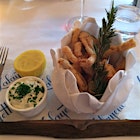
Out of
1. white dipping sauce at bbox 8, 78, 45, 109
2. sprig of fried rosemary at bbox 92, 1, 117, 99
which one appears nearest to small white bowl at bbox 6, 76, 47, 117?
white dipping sauce at bbox 8, 78, 45, 109

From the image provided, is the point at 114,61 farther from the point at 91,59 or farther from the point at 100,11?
the point at 100,11

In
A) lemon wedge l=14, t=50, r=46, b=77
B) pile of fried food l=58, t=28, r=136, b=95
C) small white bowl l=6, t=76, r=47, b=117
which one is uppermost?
pile of fried food l=58, t=28, r=136, b=95

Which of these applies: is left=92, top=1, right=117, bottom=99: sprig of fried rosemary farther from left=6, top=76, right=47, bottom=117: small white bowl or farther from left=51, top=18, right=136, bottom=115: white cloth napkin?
left=6, top=76, right=47, bottom=117: small white bowl

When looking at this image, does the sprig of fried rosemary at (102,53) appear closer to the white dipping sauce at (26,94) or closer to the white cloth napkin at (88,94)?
the white cloth napkin at (88,94)

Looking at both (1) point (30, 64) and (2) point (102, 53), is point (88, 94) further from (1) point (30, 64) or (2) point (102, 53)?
(1) point (30, 64)

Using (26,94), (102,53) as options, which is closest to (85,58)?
(102,53)

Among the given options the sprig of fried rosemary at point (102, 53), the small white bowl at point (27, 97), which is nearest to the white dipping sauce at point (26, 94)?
the small white bowl at point (27, 97)
